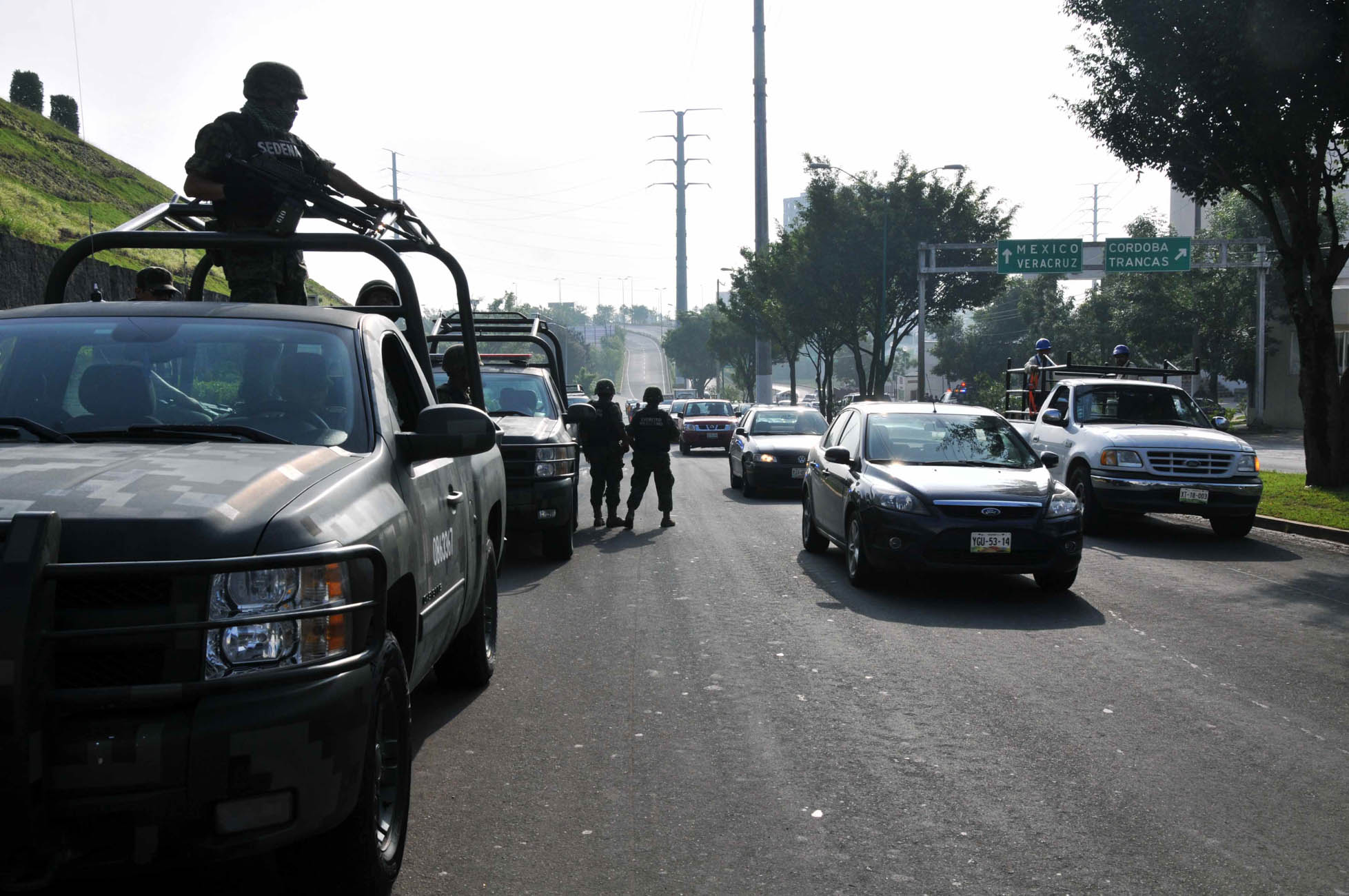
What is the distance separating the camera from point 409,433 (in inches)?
176

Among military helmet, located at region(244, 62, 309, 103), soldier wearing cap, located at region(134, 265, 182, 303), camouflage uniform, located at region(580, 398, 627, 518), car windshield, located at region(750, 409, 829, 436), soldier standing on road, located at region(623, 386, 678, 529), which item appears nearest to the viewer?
military helmet, located at region(244, 62, 309, 103)

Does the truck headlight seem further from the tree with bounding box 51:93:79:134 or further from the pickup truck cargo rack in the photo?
the tree with bounding box 51:93:79:134

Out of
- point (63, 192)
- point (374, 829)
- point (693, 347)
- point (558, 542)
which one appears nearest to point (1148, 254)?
point (63, 192)

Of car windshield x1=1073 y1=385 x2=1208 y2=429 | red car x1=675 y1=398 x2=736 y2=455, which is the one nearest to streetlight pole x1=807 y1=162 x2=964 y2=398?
red car x1=675 y1=398 x2=736 y2=455

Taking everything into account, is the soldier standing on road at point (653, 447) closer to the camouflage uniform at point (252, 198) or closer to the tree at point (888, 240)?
the camouflage uniform at point (252, 198)

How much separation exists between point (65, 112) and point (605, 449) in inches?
1476

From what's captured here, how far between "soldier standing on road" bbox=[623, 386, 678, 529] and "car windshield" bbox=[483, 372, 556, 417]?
7.58ft

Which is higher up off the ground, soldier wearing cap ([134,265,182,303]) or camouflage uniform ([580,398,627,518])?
soldier wearing cap ([134,265,182,303])

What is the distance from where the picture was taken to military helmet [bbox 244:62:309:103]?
6.41 metres

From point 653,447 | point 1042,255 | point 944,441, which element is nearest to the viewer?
point 944,441

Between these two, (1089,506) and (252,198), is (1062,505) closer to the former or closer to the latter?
(1089,506)

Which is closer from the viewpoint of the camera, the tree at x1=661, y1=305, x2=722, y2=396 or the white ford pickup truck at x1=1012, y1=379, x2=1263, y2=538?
the white ford pickup truck at x1=1012, y1=379, x2=1263, y2=538

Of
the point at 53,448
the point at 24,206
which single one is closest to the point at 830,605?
the point at 53,448

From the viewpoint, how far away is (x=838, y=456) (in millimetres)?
11008
